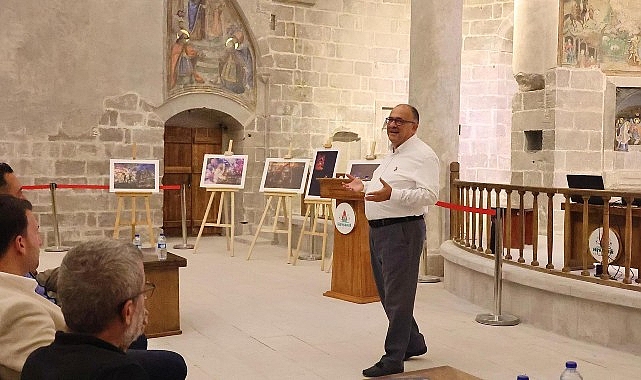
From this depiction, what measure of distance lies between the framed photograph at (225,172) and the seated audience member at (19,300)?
7193 mm

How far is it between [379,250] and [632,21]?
24.9ft

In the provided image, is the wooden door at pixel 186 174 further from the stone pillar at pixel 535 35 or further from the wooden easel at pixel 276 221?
the stone pillar at pixel 535 35

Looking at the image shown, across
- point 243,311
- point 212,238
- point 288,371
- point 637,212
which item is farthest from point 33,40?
point 637,212

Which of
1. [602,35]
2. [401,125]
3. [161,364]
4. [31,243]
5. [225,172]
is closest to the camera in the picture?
[31,243]

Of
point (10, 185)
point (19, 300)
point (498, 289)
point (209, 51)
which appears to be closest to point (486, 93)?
point (209, 51)

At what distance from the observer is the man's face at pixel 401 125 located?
167 inches

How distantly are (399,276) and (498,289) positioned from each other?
1.91m

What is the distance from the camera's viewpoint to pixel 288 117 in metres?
12.0

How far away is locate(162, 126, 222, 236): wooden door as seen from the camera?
11.6m

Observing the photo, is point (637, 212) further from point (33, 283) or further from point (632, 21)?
point (632, 21)

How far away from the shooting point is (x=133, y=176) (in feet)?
31.4

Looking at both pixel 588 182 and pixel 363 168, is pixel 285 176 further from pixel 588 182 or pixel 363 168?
pixel 588 182

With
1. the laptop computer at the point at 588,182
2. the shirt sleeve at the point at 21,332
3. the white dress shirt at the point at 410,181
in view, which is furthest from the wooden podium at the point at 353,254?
the shirt sleeve at the point at 21,332

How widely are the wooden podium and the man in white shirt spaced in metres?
2.08
